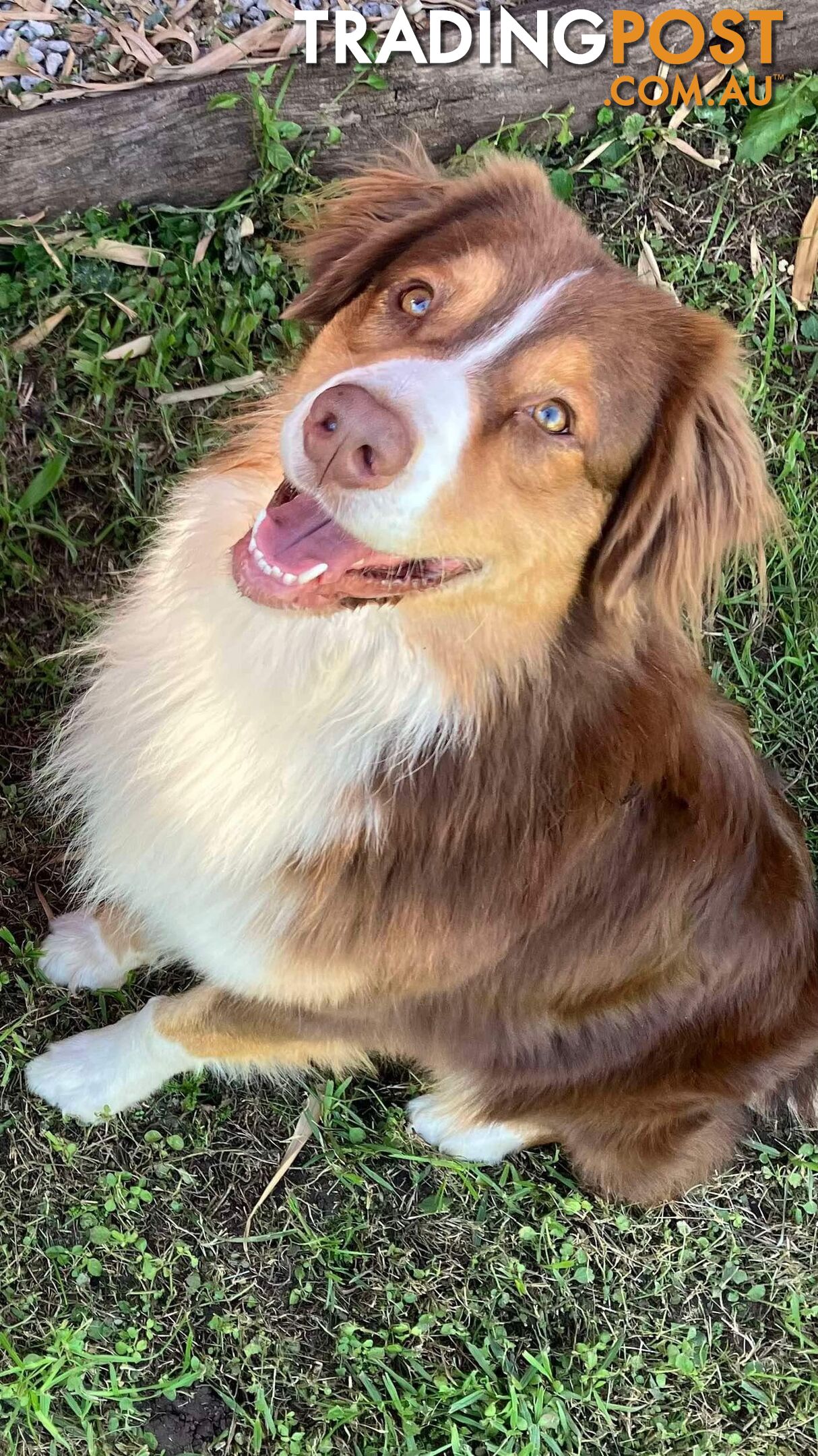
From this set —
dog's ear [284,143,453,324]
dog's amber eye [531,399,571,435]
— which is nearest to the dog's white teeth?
dog's amber eye [531,399,571,435]

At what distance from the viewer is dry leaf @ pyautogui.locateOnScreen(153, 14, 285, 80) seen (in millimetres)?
3730

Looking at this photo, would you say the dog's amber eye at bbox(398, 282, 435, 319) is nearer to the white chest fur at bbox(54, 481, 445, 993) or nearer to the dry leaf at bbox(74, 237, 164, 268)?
the white chest fur at bbox(54, 481, 445, 993)

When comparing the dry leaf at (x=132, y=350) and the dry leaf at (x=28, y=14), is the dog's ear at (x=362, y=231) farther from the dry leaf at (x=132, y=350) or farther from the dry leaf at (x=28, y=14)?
the dry leaf at (x=28, y=14)

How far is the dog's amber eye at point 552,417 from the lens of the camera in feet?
7.15

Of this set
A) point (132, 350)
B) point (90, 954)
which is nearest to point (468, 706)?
Result: point (90, 954)

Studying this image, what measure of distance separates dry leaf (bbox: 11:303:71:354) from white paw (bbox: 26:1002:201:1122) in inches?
91.3

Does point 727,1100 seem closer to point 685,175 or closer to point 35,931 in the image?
point 35,931

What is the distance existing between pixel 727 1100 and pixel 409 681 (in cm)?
157

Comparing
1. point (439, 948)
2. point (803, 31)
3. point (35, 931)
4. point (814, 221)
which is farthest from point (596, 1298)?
point (803, 31)

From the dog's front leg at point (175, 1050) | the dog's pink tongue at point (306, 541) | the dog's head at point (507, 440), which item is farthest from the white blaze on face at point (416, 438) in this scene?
the dog's front leg at point (175, 1050)

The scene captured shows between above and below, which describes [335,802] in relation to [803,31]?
below

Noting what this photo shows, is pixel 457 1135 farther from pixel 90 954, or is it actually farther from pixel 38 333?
pixel 38 333

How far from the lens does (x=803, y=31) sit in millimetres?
4184

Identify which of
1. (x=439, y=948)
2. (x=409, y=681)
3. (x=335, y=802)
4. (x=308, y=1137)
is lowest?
(x=308, y=1137)
